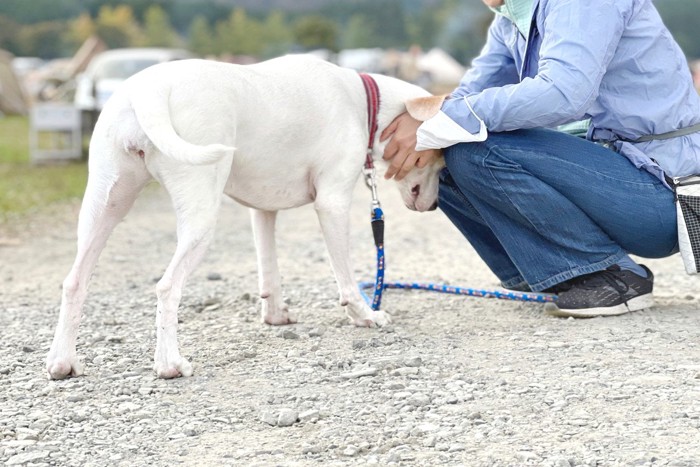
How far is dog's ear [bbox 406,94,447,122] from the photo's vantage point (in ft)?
13.3

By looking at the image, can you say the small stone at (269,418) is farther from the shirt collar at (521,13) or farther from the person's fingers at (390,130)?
the shirt collar at (521,13)

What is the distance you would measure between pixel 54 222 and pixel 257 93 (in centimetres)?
488

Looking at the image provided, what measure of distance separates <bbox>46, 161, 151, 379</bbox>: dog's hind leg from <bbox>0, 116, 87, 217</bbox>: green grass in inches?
210

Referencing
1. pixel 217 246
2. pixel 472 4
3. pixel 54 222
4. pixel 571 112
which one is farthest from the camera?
pixel 472 4

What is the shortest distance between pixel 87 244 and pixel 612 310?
206 cm

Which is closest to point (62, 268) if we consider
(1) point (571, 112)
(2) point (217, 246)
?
(2) point (217, 246)

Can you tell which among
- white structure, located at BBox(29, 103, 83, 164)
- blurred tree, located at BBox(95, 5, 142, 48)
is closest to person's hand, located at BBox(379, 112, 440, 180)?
white structure, located at BBox(29, 103, 83, 164)

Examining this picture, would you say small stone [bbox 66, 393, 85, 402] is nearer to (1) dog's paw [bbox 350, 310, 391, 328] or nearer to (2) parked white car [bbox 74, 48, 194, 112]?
(1) dog's paw [bbox 350, 310, 391, 328]

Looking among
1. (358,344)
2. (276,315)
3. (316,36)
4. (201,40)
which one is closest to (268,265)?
(276,315)

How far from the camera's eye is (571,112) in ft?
12.4

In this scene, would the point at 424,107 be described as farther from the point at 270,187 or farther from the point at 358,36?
the point at 358,36

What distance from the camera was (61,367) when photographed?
11.6 feet

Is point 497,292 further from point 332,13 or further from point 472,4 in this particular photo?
point 332,13

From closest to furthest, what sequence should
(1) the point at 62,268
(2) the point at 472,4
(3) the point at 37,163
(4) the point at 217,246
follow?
(1) the point at 62,268 < (4) the point at 217,246 < (3) the point at 37,163 < (2) the point at 472,4
